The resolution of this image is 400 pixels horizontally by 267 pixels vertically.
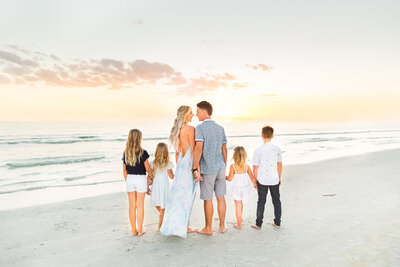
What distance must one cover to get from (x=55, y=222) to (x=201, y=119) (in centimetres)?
389

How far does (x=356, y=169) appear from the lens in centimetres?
955

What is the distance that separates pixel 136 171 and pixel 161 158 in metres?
0.46

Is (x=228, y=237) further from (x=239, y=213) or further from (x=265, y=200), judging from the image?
(x=265, y=200)

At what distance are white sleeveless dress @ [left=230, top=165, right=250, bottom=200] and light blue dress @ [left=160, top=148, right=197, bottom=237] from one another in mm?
919

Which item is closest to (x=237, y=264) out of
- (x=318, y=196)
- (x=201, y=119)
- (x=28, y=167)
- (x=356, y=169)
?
(x=201, y=119)

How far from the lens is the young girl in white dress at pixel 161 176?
167 inches

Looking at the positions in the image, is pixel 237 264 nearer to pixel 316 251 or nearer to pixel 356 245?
pixel 316 251

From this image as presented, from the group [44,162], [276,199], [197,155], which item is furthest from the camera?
[44,162]

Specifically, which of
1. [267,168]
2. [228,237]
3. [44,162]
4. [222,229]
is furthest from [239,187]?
[44,162]

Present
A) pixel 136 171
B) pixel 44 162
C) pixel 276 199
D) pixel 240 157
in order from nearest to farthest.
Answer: pixel 136 171 < pixel 276 199 < pixel 240 157 < pixel 44 162

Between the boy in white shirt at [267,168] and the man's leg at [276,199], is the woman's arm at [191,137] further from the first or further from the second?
the man's leg at [276,199]

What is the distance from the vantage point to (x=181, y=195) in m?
3.98

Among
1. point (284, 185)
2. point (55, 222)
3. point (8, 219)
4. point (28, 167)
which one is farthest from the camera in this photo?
point (28, 167)

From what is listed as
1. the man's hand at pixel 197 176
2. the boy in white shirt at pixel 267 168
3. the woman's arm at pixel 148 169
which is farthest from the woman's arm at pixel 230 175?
the woman's arm at pixel 148 169
